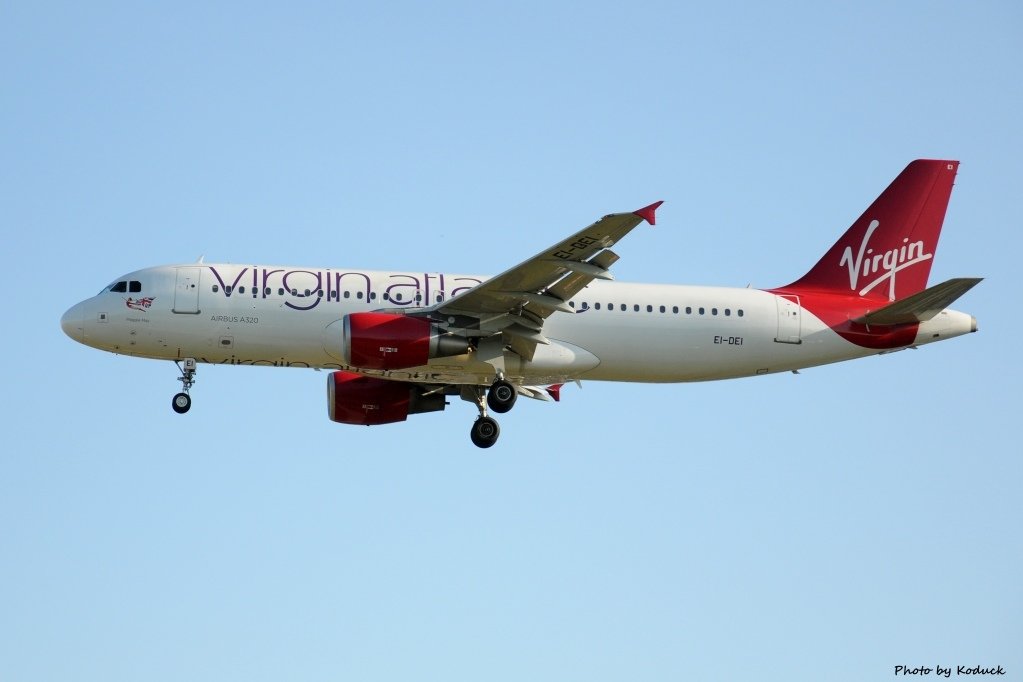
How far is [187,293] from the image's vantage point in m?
37.7

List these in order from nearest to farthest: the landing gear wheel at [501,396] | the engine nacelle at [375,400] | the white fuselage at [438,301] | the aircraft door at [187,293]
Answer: the white fuselage at [438,301], the aircraft door at [187,293], the landing gear wheel at [501,396], the engine nacelle at [375,400]

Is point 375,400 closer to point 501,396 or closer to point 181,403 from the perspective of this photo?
point 501,396

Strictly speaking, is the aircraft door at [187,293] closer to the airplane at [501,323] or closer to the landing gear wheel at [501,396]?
the airplane at [501,323]

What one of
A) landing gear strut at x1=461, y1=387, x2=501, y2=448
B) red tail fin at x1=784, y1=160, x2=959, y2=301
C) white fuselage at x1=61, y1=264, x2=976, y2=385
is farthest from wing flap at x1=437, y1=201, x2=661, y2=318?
red tail fin at x1=784, y1=160, x2=959, y2=301

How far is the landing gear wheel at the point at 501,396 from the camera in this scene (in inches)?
1494

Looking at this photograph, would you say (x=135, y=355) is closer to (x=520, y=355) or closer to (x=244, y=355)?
(x=244, y=355)

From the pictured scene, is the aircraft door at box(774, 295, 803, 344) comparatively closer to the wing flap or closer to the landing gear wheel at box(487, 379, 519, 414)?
the wing flap

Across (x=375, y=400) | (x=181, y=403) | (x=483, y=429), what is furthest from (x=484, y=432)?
(x=181, y=403)

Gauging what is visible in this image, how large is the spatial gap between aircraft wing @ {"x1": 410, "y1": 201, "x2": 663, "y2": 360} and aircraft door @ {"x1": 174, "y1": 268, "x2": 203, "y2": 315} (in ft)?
20.2

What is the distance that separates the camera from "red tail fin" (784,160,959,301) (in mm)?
41344

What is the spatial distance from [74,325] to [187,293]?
3.36 metres

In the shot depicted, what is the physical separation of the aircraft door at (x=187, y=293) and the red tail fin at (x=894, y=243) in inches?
681

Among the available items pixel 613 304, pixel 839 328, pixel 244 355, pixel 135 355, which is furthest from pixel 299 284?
pixel 839 328

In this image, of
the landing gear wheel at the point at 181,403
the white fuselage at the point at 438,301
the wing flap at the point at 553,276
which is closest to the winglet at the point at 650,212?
the wing flap at the point at 553,276
